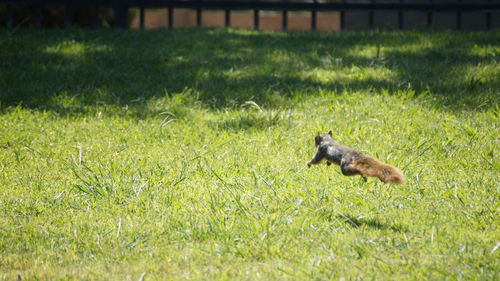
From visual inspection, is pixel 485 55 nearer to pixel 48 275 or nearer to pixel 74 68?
pixel 74 68

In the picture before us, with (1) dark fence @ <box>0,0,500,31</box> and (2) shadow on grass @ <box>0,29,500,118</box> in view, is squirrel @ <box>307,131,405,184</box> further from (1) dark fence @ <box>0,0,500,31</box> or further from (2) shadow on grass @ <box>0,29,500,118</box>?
(1) dark fence @ <box>0,0,500,31</box>

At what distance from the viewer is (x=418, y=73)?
6527 millimetres

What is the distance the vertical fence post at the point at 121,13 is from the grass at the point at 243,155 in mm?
730

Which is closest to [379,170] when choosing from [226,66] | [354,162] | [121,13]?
[354,162]

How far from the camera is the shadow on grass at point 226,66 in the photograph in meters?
6.11

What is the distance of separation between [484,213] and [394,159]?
104 cm

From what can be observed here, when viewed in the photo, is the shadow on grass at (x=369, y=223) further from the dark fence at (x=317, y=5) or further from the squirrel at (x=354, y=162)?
the dark fence at (x=317, y=5)

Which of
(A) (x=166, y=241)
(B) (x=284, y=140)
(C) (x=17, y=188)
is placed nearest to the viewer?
(A) (x=166, y=241)

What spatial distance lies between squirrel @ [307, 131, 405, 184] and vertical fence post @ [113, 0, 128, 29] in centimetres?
560

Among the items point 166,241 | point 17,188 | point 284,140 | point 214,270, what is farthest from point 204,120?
point 214,270

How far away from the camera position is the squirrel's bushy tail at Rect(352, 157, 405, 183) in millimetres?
3150

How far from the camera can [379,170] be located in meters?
3.26

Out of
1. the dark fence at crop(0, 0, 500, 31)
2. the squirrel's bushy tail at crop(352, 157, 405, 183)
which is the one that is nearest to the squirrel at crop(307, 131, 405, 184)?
the squirrel's bushy tail at crop(352, 157, 405, 183)

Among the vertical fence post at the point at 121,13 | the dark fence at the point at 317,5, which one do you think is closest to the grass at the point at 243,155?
the dark fence at the point at 317,5
